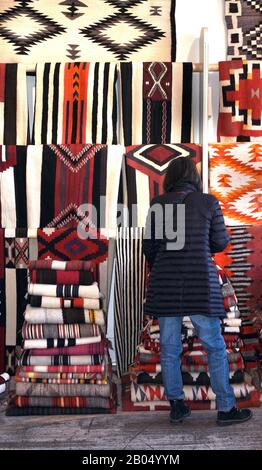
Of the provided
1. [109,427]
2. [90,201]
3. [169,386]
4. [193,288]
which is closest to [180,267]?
[193,288]

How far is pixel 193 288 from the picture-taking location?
2455 millimetres

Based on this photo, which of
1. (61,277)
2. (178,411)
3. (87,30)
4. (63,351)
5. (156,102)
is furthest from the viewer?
(87,30)

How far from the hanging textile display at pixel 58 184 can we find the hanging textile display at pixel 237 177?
2.02 feet

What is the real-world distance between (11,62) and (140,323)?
1884mm

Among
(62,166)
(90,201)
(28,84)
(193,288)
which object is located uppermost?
(28,84)

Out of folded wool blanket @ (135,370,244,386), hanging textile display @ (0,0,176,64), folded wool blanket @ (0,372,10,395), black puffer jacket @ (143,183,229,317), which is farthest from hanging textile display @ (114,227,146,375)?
hanging textile display @ (0,0,176,64)

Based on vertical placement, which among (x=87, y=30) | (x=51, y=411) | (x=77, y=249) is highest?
(x=87, y=30)

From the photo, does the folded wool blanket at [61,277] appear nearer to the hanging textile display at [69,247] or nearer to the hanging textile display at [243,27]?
the hanging textile display at [69,247]

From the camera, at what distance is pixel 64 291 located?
292cm

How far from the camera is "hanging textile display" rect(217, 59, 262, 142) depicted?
11.3ft

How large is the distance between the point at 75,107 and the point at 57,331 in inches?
56.5

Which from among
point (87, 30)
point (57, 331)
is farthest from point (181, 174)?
point (87, 30)

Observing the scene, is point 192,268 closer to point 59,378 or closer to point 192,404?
point 192,404

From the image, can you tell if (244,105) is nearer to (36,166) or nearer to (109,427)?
(36,166)
